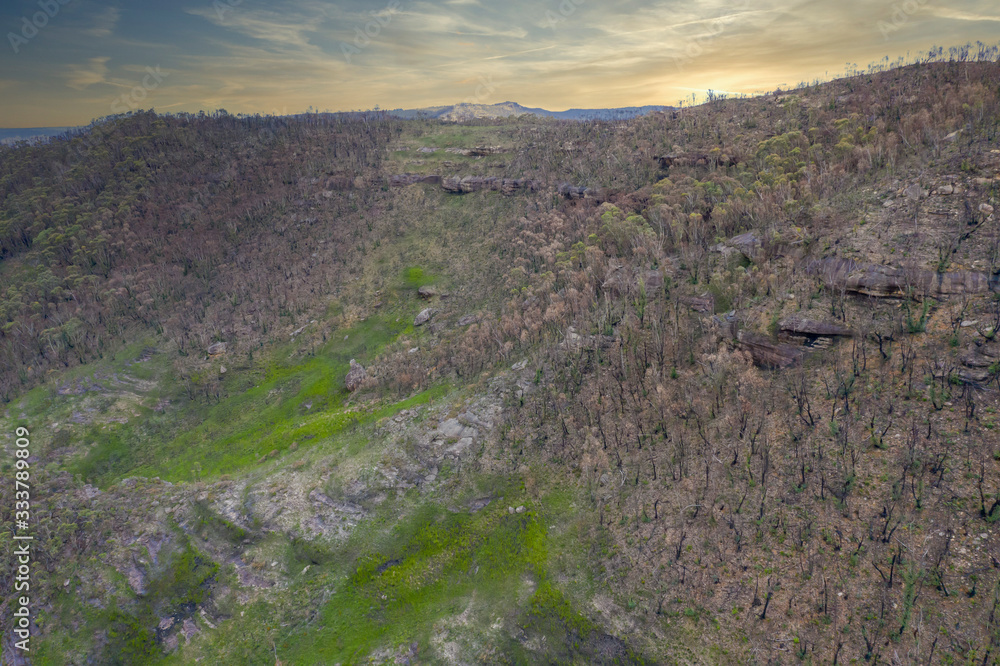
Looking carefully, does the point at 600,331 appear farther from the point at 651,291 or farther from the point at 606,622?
the point at 606,622

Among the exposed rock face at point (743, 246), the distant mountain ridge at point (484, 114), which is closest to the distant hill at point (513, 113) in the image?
the distant mountain ridge at point (484, 114)

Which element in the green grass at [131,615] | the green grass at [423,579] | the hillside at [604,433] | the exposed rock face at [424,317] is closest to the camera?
the hillside at [604,433]

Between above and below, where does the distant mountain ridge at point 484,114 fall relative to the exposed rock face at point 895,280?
above

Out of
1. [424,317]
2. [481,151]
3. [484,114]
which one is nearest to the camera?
[424,317]

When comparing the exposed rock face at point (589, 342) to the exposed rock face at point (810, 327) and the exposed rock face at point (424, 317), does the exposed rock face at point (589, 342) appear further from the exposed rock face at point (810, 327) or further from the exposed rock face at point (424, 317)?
the exposed rock face at point (424, 317)

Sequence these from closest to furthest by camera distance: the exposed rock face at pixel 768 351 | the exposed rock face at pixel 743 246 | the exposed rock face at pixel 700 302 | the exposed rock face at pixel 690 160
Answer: the exposed rock face at pixel 768 351
the exposed rock face at pixel 700 302
the exposed rock face at pixel 743 246
the exposed rock face at pixel 690 160

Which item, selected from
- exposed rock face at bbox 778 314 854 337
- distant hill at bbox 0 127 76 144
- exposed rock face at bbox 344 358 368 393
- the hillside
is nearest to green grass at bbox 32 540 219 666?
the hillside

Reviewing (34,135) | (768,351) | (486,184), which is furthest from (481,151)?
(34,135)

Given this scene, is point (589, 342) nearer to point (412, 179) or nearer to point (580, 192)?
point (580, 192)

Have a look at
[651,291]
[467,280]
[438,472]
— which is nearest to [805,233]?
[651,291]
